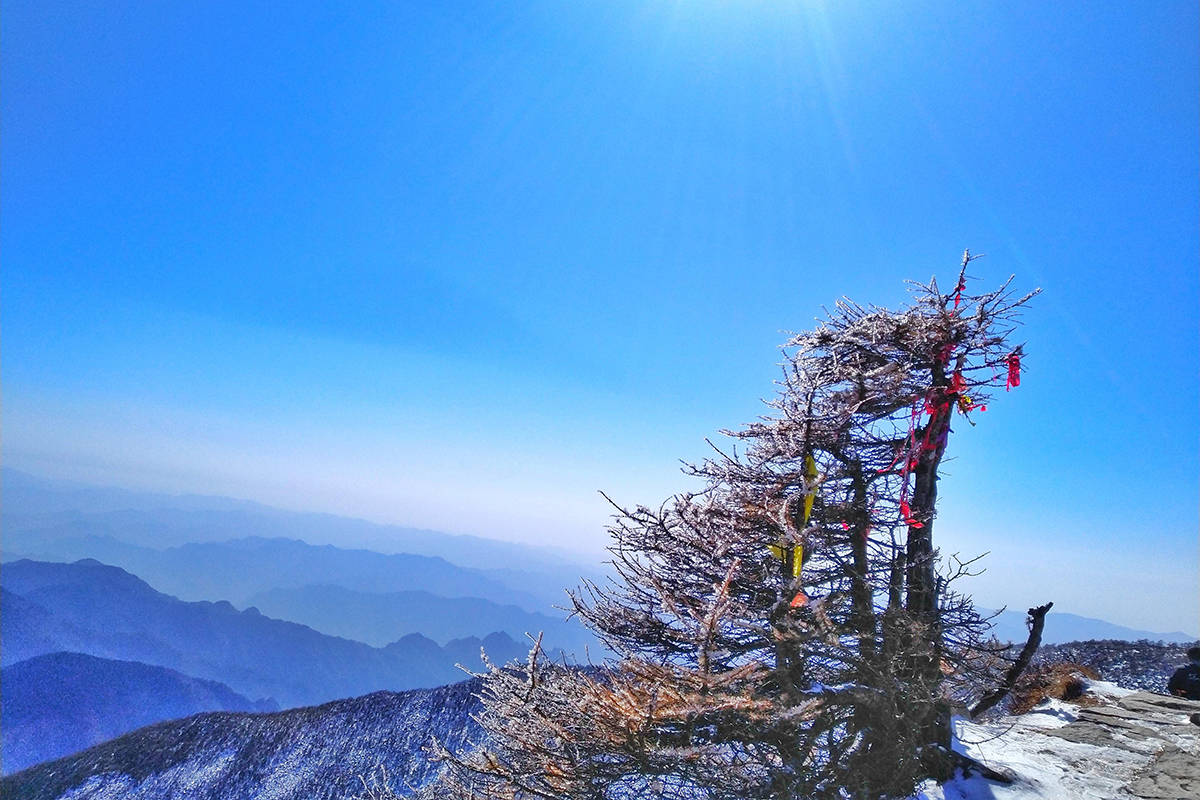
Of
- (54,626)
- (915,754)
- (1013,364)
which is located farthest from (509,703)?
(54,626)

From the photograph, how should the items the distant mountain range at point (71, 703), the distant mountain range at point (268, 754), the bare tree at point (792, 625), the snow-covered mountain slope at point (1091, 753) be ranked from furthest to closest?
the distant mountain range at point (71, 703)
the distant mountain range at point (268, 754)
the snow-covered mountain slope at point (1091, 753)
the bare tree at point (792, 625)

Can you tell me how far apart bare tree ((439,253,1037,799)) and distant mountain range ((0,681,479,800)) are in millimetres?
17552

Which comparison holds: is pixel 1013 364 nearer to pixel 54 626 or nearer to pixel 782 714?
pixel 782 714

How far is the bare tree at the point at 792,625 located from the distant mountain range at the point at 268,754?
17.6 metres

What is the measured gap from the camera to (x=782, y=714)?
3949mm

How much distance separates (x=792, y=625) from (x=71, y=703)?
14699cm

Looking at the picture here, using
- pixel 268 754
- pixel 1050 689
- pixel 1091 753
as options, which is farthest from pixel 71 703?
pixel 1091 753

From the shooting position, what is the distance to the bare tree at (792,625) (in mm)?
4355

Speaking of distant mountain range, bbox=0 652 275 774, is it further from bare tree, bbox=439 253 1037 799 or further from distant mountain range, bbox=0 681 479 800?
bare tree, bbox=439 253 1037 799

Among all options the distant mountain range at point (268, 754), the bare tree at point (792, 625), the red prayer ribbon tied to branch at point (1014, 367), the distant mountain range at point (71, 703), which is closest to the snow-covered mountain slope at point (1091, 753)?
the bare tree at point (792, 625)

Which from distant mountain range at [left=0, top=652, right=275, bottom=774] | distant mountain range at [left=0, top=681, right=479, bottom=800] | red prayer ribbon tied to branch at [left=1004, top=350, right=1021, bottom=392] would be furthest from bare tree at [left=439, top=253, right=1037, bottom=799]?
distant mountain range at [left=0, top=652, right=275, bottom=774]

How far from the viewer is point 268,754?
71.1ft

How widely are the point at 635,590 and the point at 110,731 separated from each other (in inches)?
5722

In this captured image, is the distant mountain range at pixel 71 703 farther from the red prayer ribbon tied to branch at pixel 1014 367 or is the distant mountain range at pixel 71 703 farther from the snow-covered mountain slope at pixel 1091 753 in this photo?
the red prayer ribbon tied to branch at pixel 1014 367
